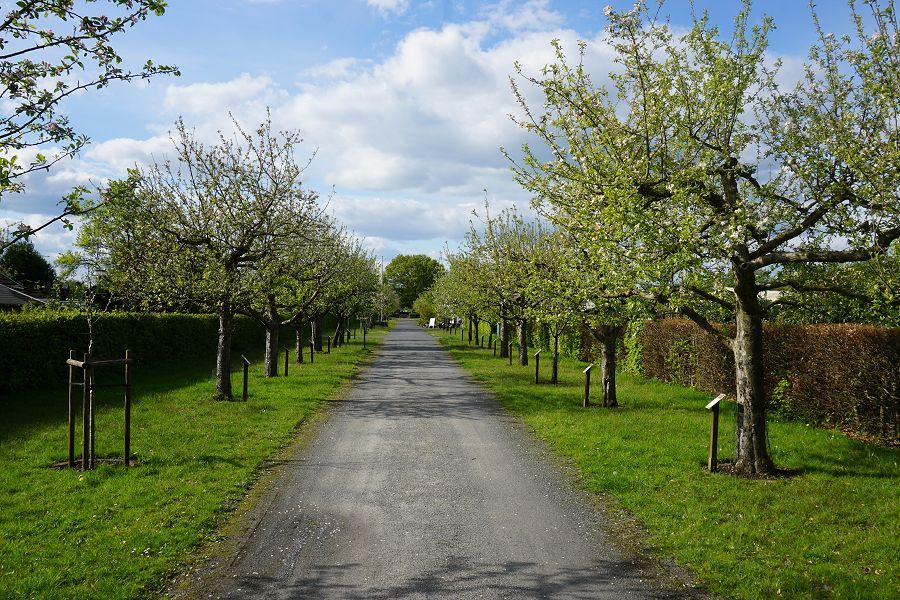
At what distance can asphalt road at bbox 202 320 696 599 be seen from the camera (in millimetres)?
5469

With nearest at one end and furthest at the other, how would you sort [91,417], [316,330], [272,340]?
[91,417] < [272,340] < [316,330]

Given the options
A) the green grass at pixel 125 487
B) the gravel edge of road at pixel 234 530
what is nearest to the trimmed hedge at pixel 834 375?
the gravel edge of road at pixel 234 530

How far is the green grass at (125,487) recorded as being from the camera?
5652 mm

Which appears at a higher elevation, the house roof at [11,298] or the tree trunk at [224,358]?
the house roof at [11,298]

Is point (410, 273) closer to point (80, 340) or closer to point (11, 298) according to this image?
point (11, 298)

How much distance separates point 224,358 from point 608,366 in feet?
30.9

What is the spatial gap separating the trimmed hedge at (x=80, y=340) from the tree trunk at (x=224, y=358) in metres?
3.02

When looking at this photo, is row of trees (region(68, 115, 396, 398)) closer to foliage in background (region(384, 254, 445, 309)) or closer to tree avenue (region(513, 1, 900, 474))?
tree avenue (region(513, 1, 900, 474))

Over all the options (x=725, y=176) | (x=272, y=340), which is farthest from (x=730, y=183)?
(x=272, y=340)

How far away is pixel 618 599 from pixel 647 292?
545 centimetres

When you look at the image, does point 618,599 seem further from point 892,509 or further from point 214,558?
point 892,509

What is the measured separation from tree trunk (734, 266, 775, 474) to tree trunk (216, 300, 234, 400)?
11530 mm

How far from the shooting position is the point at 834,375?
1188 cm

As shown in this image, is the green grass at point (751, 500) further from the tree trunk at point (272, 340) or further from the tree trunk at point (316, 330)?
the tree trunk at point (316, 330)
